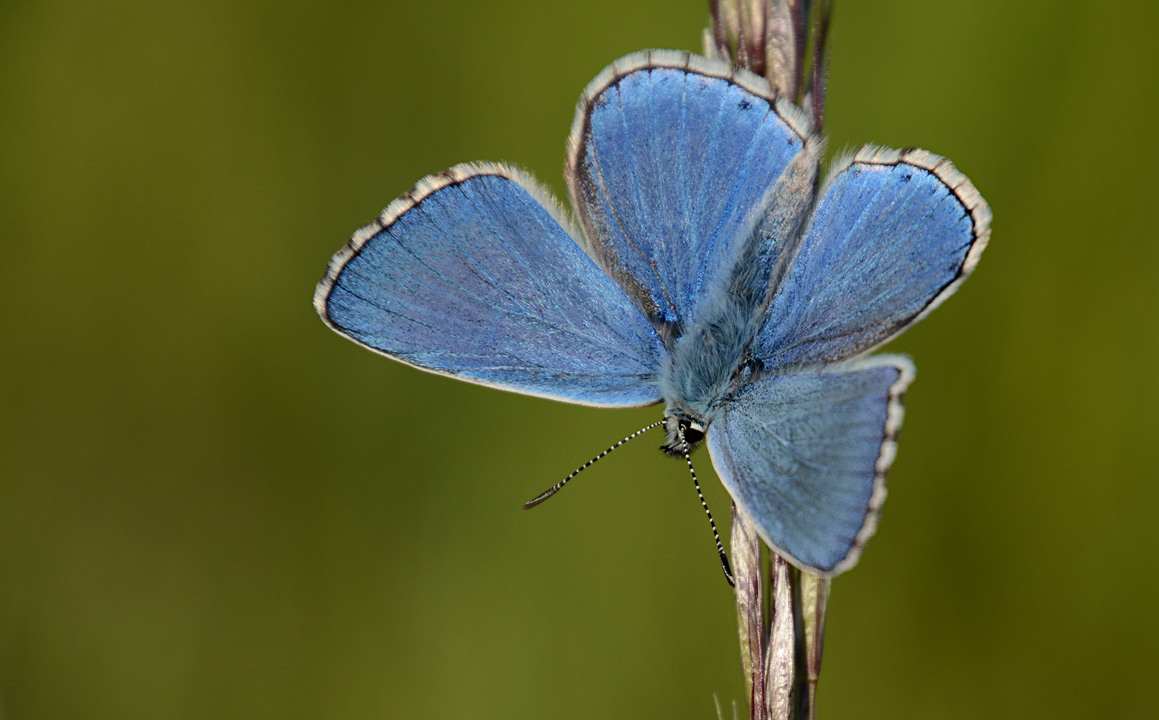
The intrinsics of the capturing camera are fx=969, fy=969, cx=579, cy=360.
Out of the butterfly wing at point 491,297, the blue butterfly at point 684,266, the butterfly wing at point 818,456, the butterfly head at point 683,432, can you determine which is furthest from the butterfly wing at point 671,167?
the butterfly wing at point 818,456

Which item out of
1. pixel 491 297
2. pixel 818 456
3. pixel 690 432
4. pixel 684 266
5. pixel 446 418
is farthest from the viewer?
pixel 446 418

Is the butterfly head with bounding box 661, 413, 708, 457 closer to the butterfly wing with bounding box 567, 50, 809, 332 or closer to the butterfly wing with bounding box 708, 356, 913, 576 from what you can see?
the butterfly wing with bounding box 708, 356, 913, 576

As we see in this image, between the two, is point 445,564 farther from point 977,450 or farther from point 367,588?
point 977,450

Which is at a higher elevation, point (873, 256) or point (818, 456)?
point (873, 256)

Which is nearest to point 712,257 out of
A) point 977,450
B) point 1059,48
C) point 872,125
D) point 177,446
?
point 872,125

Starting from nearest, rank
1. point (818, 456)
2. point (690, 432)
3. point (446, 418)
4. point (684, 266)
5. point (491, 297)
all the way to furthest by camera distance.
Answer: point (818, 456)
point (690, 432)
point (491, 297)
point (684, 266)
point (446, 418)

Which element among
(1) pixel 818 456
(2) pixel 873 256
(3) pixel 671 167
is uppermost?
(3) pixel 671 167

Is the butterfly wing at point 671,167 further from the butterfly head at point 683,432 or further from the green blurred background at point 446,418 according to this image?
the green blurred background at point 446,418

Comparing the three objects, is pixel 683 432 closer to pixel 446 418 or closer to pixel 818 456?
pixel 818 456

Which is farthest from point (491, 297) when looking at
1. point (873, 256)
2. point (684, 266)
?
point (873, 256)
